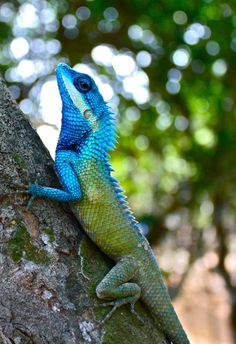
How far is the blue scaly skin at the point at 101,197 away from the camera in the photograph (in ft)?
10.1

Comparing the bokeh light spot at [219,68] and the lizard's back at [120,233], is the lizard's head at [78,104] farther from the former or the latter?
the bokeh light spot at [219,68]

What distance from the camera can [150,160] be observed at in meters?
13.0

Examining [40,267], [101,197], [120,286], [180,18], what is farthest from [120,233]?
[180,18]

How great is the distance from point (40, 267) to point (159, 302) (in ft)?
2.87

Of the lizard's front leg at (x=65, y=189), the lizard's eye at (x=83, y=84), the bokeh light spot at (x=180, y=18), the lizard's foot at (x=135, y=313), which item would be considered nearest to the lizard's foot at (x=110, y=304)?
the lizard's foot at (x=135, y=313)

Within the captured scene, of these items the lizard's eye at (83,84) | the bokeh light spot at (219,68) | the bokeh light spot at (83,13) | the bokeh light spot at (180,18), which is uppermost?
the lizard's eye at (83,84)

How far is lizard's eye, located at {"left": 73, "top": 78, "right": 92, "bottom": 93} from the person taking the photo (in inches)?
134

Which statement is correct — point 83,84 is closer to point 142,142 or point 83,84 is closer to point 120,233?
point 120,233

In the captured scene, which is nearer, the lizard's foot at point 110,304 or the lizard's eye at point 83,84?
the lizard's foot at point 110,304

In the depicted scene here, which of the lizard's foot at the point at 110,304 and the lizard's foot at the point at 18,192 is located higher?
the lizard's foot at the point at 18,192

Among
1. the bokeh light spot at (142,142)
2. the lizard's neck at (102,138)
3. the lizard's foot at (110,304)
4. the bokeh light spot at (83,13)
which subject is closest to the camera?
the lizard's foot at (110,304)

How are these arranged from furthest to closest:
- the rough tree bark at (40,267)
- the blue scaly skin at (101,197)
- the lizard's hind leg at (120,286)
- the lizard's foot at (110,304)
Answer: the blue scaly skin at (101,197) < the lizard's hind leg at (120,286) < the lizard's foot at (110,304) < the rough tree bark at (40,267)

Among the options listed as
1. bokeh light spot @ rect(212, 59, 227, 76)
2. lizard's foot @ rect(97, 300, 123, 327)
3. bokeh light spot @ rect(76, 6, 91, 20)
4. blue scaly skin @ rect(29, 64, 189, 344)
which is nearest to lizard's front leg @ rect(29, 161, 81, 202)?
blue scaly skin @ rect(29, 64, 189, 344)

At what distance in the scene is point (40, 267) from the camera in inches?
101
